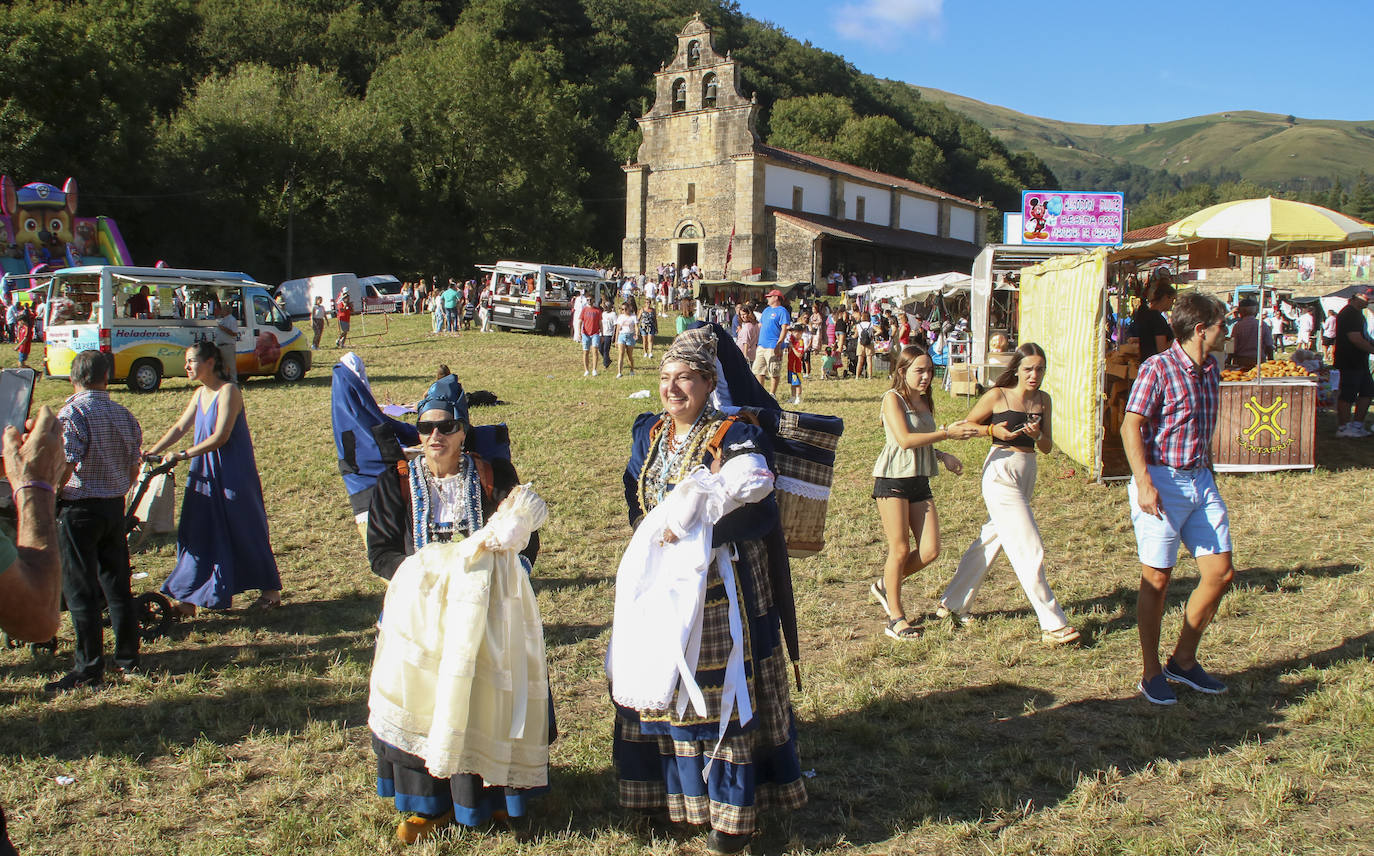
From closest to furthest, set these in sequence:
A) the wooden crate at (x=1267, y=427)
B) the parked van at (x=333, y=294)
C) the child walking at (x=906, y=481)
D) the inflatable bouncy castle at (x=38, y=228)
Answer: the child walking at (x=906, y=481)
the wooden crate at (x=1267, y=427)
the inflatable bouncy castle at (x=38, y=228)
the parked van at (x=333, y=294)

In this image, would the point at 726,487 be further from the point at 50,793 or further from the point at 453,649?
the point at 50,793

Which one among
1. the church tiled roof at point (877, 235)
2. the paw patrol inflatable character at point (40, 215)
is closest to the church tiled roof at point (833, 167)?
the church tiled roof at point (877, 235)

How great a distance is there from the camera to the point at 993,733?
161 inches

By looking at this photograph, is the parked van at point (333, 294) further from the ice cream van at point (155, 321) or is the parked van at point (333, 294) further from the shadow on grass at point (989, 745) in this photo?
the shadow on grass at point (989, 745)

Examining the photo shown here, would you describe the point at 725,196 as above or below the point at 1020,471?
above

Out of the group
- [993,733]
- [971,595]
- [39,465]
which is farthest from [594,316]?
[39,465]

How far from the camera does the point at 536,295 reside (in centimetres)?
2767

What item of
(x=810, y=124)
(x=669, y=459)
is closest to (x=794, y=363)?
(x=669, y=459)

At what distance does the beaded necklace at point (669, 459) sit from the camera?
3.15 m

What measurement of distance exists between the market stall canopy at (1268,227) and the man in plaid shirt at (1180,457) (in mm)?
5529

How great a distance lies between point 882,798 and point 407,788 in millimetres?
1715

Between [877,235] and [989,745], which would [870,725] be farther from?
[877,235]

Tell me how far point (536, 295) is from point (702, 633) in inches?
1002

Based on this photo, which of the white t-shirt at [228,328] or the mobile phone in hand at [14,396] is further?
the white t-shirt at [228,328]
